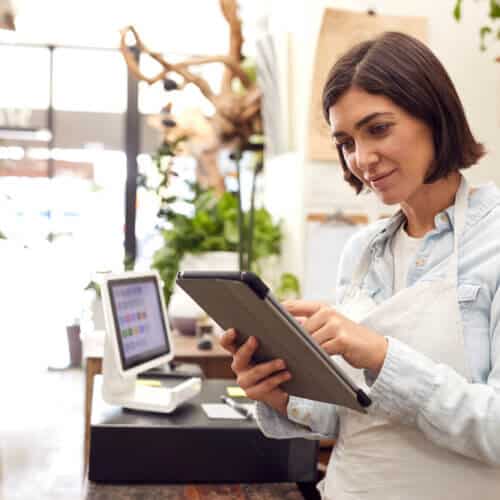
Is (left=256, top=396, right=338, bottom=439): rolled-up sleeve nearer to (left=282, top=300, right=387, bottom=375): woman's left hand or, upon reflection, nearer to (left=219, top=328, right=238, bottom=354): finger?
(left=219, top=328, right=238, bottom=354): finger

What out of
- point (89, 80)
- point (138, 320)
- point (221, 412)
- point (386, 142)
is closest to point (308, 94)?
point (138, 320)

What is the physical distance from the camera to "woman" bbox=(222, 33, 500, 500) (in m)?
1.11

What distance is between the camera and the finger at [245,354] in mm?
1260

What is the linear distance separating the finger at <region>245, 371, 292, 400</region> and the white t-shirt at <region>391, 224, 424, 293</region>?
26 centimetres

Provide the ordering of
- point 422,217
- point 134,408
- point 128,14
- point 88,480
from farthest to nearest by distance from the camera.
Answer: point 128,14 → point 134,408 → point 88,480 → point 422,217

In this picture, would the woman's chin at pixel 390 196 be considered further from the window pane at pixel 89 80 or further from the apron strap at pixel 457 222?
the window pane at pixel 89 80

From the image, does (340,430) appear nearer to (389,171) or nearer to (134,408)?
(389,171)

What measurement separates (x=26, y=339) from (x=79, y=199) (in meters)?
1.90

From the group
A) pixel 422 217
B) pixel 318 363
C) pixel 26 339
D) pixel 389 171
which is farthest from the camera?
pixel 26 339

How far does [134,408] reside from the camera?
6.33 feet

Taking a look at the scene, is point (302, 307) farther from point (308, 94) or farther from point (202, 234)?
point (202, 234)

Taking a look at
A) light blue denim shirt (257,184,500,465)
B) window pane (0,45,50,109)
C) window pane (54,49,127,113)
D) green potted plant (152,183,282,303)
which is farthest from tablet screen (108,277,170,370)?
window pane (0,45,50,109)

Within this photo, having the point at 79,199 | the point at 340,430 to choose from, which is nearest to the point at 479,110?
the point at 340,430

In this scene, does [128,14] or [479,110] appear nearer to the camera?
[479,110]
